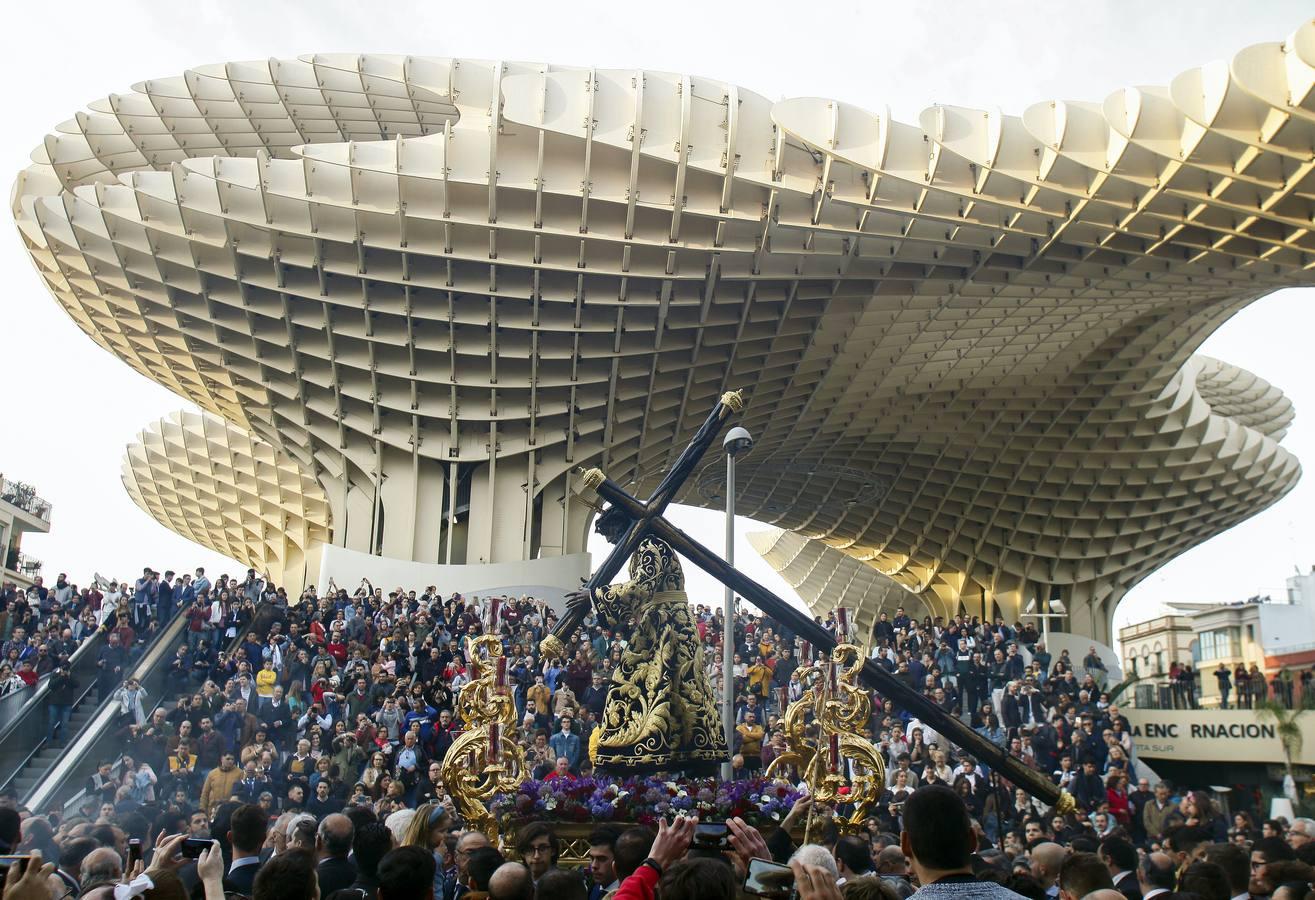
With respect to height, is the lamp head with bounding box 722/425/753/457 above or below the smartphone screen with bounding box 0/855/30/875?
above

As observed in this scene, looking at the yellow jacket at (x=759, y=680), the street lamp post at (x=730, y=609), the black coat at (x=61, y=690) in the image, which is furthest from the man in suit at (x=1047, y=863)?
the black coat at (x=61, y=690)

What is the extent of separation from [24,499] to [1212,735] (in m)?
54.2

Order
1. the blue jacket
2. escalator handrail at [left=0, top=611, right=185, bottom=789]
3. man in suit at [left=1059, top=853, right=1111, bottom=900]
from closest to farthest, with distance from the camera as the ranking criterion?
man in suit at [left=1059, top=853, right=1111, bottom=900] → the blue jacket → escalator handrail at [left=0, top=611, right=185, bottom=789]

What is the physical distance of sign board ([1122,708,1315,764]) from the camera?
2762 cm

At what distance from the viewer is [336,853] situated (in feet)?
→ 18.4

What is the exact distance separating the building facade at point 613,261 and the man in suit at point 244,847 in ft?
70.4

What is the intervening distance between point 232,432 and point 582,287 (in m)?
22.1

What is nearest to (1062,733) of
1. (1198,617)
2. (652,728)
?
(652,728)

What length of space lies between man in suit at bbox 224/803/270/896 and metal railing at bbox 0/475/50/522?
57.3m

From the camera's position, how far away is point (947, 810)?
350 cm

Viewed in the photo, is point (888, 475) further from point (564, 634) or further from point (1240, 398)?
point (564, 634)

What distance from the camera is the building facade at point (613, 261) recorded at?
25.3 metres

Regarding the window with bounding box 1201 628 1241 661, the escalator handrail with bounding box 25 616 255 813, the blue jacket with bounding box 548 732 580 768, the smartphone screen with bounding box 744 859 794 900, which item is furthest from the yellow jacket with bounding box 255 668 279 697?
the window with bounding box 1201 628 1241 661

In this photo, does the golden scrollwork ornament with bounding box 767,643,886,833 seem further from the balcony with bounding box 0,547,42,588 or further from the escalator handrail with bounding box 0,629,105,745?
the balcony with bounding box 0,547,42,588
